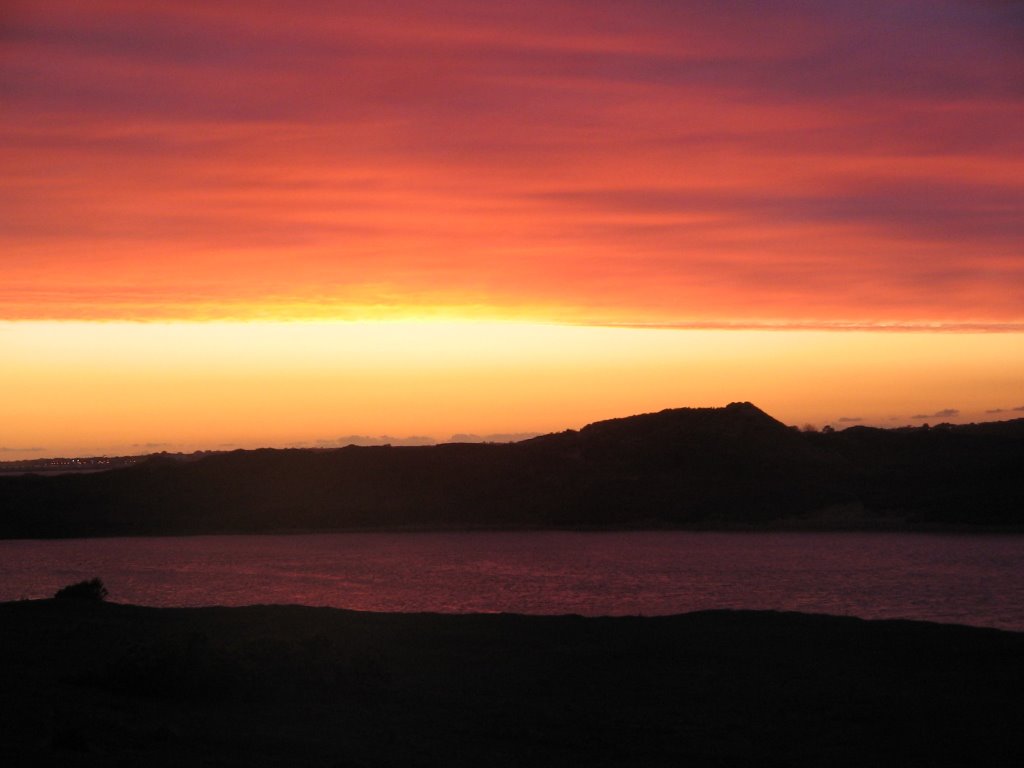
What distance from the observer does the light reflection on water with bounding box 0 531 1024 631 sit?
23844 millimetres

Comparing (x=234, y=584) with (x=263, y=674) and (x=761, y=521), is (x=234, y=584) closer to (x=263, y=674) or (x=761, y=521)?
(x=263, y=674)

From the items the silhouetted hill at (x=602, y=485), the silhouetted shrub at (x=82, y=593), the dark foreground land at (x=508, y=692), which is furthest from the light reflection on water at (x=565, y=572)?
the dark foreground land at (x=508, y=692)

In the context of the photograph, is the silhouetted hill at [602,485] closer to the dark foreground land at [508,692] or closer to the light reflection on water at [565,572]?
the light reflection on water at [565,572]

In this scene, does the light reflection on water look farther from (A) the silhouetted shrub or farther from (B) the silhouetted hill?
(A) the silhouetted shrub

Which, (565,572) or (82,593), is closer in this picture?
(82,593)

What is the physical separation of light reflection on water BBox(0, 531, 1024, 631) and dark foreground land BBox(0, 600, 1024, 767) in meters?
6.72

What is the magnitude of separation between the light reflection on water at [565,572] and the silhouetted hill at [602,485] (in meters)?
2.83

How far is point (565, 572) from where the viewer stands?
31016mm

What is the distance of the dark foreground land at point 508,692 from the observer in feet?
31.9

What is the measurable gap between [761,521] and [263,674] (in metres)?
35.9

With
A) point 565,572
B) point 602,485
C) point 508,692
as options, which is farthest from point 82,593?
point 602,485

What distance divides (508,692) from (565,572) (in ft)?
61.2

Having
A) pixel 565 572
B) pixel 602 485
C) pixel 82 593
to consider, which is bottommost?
pixel 565 572

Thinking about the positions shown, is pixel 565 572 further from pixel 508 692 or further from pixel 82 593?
pixel 508 692
